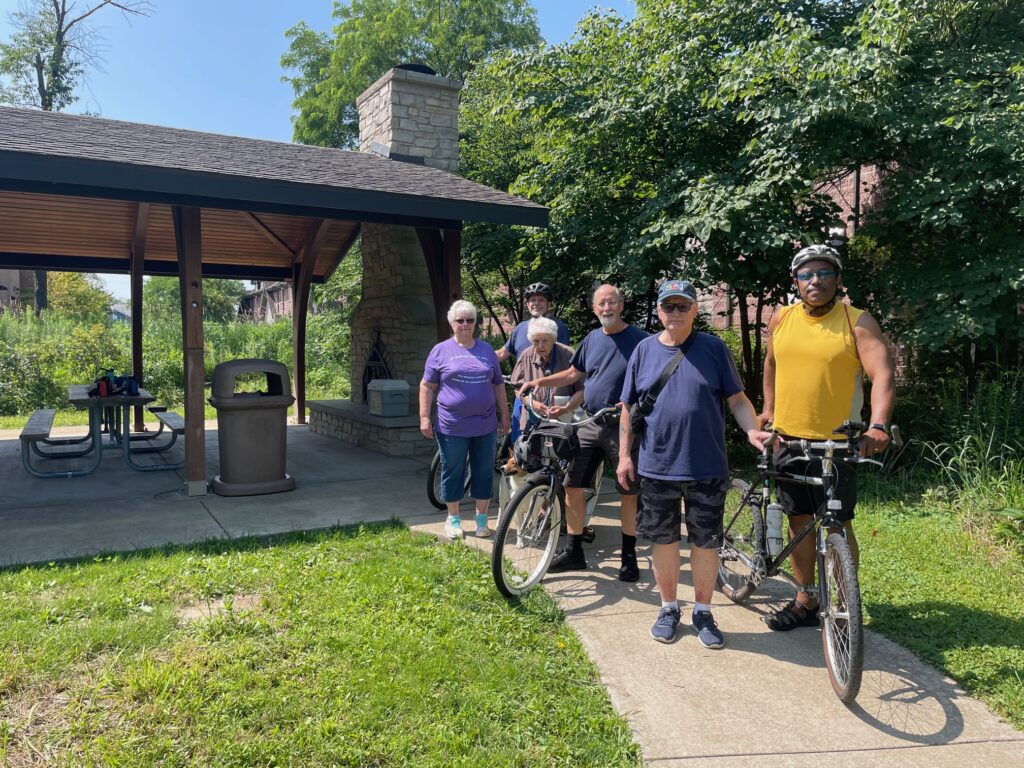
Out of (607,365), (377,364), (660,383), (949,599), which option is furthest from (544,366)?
(377,364)

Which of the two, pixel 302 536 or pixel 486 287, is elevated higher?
pixel 486 287

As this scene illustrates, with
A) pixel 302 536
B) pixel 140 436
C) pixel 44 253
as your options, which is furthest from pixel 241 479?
pixel 44 253

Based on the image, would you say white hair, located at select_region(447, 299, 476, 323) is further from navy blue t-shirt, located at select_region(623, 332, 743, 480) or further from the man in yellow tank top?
the man in yellow tank top

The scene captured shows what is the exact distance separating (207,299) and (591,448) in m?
41.4

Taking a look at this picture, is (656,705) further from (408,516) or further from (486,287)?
(486,287)

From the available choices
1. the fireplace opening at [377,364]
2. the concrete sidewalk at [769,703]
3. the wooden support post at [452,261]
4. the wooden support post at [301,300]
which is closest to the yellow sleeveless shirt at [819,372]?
the concrete sidewalk at [769,703]

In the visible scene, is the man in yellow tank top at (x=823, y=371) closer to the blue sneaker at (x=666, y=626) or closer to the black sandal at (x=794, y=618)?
the black sandal at (x=794, y=618)

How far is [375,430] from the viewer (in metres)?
9.28

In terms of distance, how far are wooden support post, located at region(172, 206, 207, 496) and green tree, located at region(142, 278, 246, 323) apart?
3024 centimetres

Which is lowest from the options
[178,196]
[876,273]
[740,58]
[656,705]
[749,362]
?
[656,705]

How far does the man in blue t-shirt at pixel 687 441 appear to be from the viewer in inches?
133

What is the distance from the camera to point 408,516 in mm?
5812

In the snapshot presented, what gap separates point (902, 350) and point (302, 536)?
25.1ft

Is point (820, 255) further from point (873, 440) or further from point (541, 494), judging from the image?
point (541, 494)
